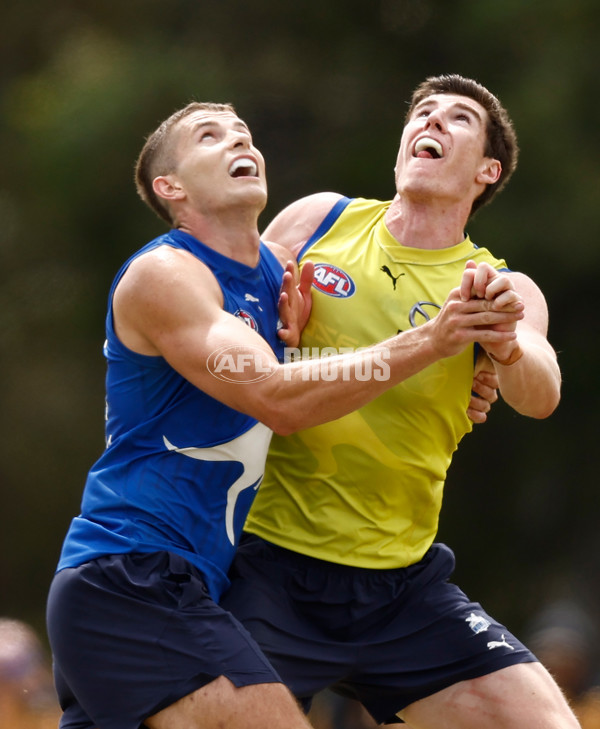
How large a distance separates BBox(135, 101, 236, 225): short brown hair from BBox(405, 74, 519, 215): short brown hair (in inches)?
38.3

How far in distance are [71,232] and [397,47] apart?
12.3 feet

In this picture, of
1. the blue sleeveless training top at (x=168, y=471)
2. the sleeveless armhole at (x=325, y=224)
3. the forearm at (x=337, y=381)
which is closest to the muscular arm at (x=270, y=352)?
the forearm at (x=337, y=381)

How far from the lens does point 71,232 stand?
12273 mm

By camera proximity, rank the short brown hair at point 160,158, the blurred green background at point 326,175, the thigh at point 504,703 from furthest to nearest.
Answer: the blurred green background at point 326,175
the short brown hair at point 160,158
the thigh at point 504,703

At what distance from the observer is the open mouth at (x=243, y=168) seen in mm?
4379

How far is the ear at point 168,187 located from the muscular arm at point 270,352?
499 mm

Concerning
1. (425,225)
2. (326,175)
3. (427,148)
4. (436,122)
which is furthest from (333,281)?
(326,175)

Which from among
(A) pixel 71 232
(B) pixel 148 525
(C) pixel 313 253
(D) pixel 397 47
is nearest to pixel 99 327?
(A) pixel 71 232

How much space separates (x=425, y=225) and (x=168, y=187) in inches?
41.4

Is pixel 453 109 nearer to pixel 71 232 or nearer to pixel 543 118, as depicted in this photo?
pixel 543 118

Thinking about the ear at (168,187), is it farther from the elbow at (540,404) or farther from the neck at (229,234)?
the elbow at (540,404)

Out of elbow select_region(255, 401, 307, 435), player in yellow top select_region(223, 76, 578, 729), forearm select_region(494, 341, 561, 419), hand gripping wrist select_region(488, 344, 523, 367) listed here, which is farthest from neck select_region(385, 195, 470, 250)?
elbow select_region(255, 401, 307, 435)

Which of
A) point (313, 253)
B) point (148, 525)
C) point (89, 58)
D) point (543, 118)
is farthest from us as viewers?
point (89, 58)

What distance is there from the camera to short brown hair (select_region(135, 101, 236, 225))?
14.8 feet
